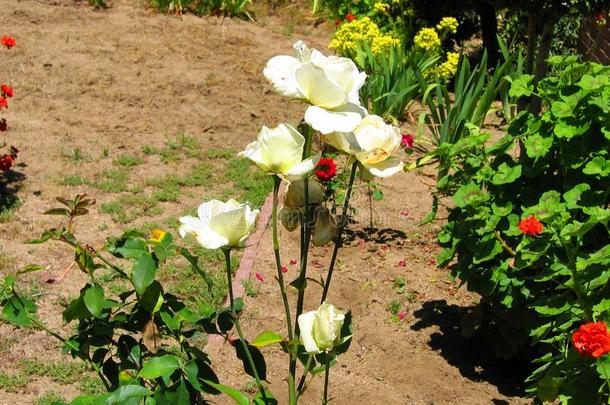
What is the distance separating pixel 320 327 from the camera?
1782 millimetres

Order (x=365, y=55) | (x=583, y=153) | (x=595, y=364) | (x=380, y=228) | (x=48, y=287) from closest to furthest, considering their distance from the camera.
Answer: (x=595, y=364), (x=583, y=153), (x=48, y=287), (x=380, y=228), (x=365, y=55)

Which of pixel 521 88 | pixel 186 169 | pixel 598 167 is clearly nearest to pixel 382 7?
pixel 186 169

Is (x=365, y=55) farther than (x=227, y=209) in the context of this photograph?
Yes

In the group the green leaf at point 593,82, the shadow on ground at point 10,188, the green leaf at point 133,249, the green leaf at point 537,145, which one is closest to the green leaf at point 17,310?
the green leaf at point 133,249

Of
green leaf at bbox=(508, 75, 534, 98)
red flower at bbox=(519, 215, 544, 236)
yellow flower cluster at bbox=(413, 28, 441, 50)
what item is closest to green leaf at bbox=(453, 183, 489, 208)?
green leaf at bbox=(508, 75, 534, 98)

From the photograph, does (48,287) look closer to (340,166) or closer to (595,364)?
(340,166)

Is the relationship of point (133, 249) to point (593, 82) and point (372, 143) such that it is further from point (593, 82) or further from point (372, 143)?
point (593, 82)

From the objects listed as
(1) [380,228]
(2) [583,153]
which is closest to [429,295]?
(1) [380,228]

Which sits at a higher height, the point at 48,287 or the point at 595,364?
the point at 595,364

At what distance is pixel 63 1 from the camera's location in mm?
8773

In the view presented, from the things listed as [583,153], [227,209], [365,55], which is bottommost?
[365,55]

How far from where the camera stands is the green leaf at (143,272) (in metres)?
1.88

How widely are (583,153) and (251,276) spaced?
200 centimetres

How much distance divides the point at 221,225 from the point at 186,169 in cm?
413
